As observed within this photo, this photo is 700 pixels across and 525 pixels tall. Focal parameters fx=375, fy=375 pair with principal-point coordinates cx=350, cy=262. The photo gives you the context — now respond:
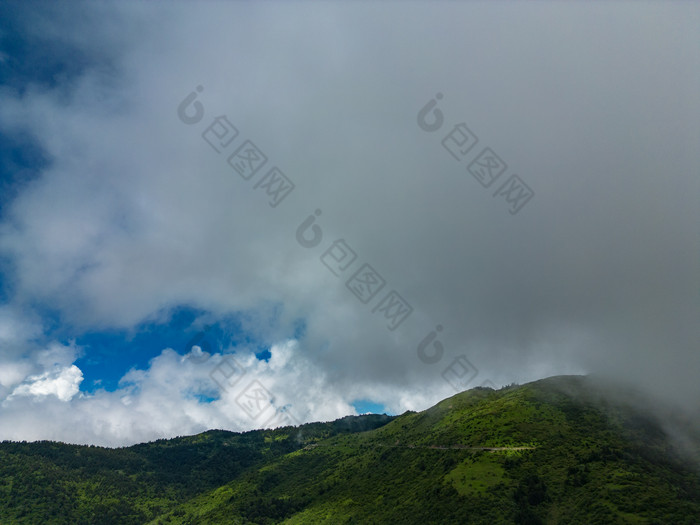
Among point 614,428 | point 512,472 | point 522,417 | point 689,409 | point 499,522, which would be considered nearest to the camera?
point 499,522

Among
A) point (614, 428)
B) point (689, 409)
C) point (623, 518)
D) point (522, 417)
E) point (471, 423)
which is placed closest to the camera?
point (623, 518)

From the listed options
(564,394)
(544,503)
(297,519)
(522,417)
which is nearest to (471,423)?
(522,417)

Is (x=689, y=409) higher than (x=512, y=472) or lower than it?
lower

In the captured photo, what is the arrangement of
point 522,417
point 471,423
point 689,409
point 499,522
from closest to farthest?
point 499,522, point 689,409, point 522,417, point 471,423

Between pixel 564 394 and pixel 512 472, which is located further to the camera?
pixel 564 394

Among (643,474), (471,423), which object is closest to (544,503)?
(643,474)

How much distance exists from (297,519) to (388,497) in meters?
61.4

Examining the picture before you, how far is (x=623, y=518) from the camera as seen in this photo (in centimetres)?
9769

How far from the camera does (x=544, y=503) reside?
389ft

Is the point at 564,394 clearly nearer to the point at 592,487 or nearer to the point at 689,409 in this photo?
the point at 689,409

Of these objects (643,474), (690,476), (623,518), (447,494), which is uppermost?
(447,494)

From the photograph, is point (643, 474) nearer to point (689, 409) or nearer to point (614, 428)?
point (614, 428)

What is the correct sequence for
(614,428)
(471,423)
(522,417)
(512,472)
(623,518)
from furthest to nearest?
(471,423)
(522,417)
(614,428)
(512,472)
(623,518)

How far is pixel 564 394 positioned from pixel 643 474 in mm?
81446
